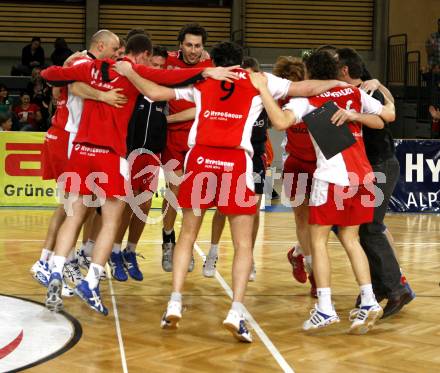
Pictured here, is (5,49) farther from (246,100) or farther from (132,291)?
(246,100)

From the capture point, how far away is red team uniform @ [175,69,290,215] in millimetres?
5559

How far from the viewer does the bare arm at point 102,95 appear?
6.02 m

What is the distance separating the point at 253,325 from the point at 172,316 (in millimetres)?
703

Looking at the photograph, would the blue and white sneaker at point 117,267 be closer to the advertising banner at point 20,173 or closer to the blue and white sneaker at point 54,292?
the blue and white sneaker at point 54,292

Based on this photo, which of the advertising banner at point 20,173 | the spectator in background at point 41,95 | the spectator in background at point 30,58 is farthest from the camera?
the spectator in background at point 30,58

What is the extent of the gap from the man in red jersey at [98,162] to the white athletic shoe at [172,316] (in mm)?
559

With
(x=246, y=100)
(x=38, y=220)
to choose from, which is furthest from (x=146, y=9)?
(x=246, y=100)

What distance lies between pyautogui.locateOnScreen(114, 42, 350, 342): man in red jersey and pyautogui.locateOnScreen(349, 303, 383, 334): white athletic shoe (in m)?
0.73

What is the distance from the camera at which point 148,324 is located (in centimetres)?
600

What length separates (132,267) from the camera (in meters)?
7.59

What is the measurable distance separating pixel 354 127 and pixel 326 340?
1.40m

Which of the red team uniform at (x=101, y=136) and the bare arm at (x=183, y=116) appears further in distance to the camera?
the bare arm at (x=183, y=116)

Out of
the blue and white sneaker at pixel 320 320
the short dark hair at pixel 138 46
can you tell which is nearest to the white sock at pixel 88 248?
the short dark hair at pixel 138 46

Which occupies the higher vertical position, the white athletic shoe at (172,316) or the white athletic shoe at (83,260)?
the white athletic shoe at (172,316)
